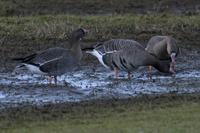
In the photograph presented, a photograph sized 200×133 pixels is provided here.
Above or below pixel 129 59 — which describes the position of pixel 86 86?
below

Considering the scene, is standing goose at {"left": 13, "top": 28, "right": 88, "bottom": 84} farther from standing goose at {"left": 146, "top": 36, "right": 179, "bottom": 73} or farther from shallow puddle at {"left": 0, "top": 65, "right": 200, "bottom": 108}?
standing goose at {"left": 146, "top": 36, "right": 179, "bottom": 73}

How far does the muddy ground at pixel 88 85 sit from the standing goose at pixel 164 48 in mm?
411

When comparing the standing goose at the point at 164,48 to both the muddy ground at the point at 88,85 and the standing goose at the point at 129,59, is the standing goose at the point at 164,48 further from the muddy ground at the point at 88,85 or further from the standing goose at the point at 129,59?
the standing goose at the point at 129,59

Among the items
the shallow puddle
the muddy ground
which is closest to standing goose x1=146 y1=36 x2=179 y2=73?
the muddy ground

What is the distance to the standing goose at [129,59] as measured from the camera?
17328 millimetres

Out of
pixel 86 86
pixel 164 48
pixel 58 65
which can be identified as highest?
pixel 164 48

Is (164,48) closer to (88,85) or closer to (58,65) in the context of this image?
(88,85)

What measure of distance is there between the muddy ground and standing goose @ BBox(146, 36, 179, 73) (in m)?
0.41

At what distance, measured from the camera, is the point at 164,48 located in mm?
19078

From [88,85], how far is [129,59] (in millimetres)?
1376

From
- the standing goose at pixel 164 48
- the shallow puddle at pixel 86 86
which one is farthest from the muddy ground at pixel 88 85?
the standing goose at pixel 164 48

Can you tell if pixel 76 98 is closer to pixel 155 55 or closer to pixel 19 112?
pixel 19 112

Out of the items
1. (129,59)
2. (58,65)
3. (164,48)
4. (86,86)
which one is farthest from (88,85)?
(164,48)

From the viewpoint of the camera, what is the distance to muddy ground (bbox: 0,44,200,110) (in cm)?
1502
